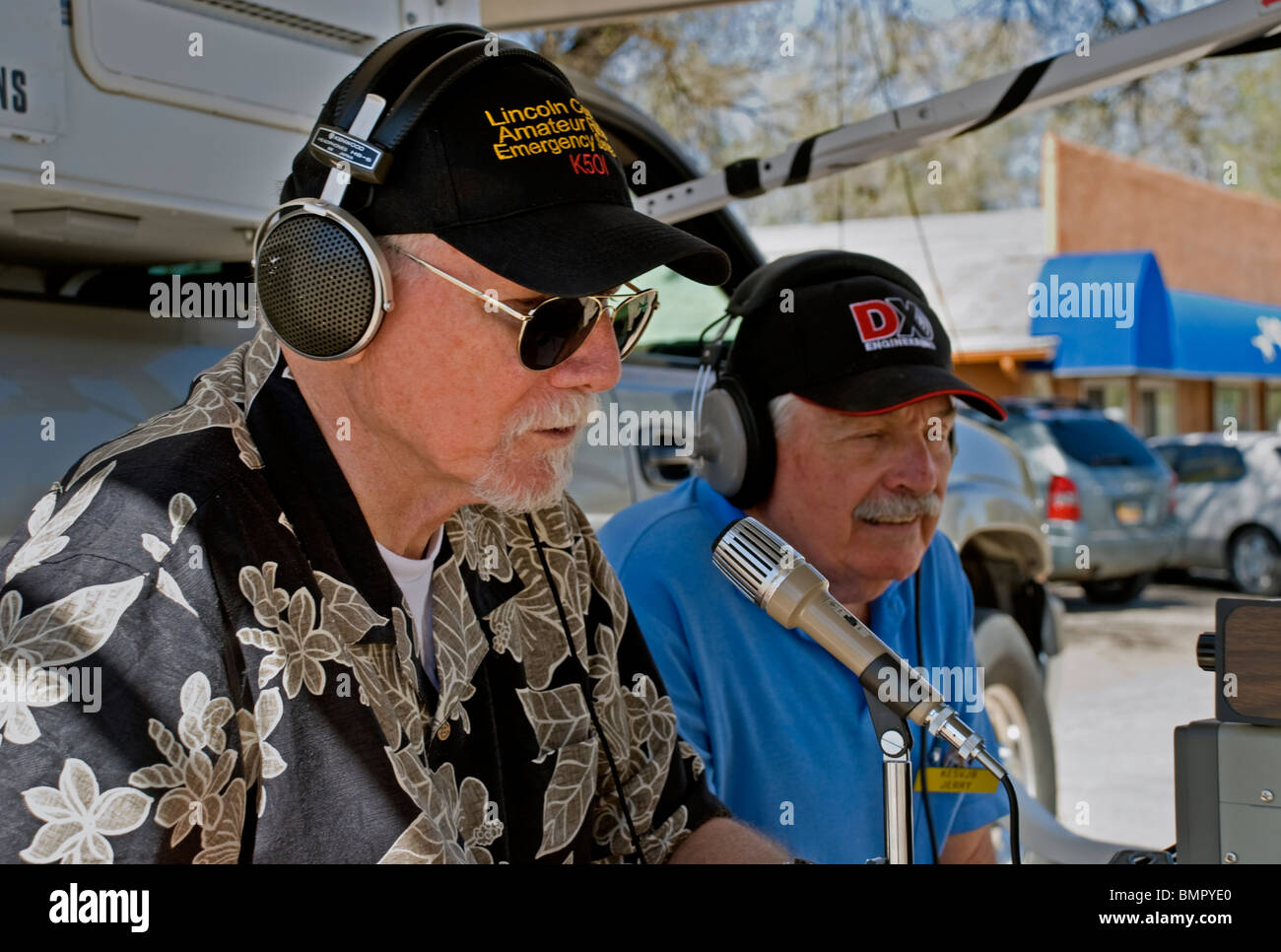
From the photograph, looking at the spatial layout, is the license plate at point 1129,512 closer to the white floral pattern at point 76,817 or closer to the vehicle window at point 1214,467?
the vehicle window at point 1214,467

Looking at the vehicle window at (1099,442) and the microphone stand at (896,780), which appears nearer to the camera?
the microphone stand at (896,780)

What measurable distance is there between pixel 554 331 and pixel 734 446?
1.00 meters

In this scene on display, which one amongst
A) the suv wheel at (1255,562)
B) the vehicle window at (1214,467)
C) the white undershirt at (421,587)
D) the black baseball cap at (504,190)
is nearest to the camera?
the black baseball cap at (504,190)

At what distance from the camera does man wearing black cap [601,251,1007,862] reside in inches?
91.9

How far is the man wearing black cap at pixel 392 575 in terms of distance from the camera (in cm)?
125

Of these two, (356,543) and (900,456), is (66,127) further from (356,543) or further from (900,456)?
(900,456)

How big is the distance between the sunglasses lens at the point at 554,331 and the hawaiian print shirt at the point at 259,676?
27cm

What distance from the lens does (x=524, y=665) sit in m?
1.77

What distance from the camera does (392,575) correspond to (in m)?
1.61

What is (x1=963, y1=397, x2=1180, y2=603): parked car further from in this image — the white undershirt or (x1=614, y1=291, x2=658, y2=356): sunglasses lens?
the white undershirt

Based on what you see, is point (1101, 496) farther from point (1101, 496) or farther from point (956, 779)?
point (956, 779)

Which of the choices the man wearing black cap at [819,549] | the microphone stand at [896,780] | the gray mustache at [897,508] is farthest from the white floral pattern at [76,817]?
the gray mustache at [897,508]
